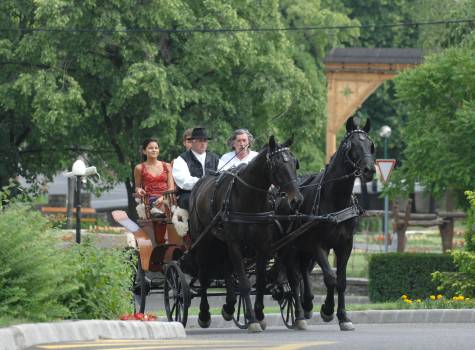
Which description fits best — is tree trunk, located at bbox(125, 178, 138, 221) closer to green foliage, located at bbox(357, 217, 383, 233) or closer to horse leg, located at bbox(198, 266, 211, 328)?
green foliage, located at bbox(357, 217, 383, 233)

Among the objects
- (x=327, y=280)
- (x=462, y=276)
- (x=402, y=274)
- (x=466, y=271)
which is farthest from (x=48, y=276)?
(x=402, y=274)

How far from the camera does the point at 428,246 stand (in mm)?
51656

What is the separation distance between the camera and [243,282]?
18.0m

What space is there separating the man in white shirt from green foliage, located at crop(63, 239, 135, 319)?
11.6 ft

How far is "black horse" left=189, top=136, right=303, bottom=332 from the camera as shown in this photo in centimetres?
1758

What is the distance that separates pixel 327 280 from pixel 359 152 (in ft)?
4.90

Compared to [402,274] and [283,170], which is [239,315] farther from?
[402,274]

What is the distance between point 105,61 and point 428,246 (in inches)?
Result: 582

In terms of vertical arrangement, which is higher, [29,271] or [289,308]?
[29,271]

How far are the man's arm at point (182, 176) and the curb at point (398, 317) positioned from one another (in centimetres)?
269

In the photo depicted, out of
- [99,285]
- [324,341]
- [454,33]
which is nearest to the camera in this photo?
[324,341]

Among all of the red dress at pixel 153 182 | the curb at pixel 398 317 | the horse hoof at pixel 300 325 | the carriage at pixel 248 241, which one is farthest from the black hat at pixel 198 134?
the curb at pixel 398 317

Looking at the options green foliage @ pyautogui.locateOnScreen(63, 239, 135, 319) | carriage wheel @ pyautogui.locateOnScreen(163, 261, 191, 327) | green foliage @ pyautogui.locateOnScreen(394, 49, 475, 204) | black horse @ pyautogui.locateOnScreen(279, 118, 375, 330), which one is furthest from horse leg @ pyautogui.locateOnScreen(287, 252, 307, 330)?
green foliage @ pyautogui.locateOnScreen(394, 49, 475, 204)

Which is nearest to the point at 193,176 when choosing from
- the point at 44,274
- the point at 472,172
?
the point at 44,274
